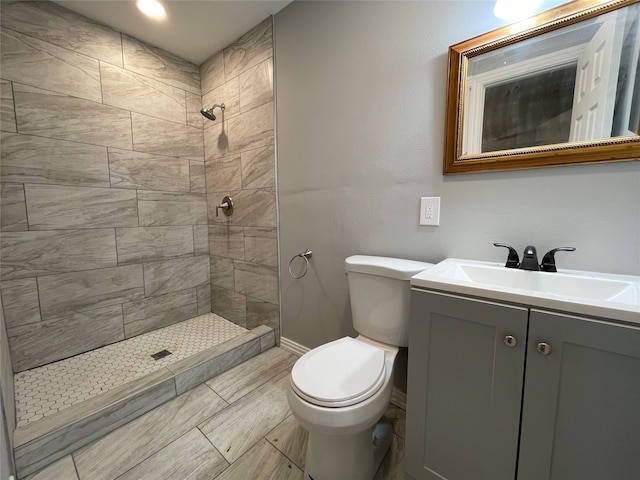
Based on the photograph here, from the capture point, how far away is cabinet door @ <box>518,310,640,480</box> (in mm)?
604

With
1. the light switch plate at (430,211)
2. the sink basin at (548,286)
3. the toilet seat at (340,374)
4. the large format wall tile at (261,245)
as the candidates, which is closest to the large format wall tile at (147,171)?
the large format wall tile at (261,245)

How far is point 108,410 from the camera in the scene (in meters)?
1.27

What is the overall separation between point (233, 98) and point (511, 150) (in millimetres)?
1954

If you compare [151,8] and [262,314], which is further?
[262,314]

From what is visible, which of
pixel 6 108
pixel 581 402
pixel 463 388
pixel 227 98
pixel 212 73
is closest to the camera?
pixel 581 402

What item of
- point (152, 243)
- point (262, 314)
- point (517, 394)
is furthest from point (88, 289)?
point (517, 394)

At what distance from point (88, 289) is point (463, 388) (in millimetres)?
2362

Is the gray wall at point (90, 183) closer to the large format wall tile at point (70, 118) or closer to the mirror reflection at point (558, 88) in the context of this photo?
the large format wall tile at point (70, 118)

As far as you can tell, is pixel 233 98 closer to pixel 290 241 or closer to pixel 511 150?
pixel 290 241

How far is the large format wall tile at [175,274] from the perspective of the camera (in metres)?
2.17

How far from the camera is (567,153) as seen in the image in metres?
0.94

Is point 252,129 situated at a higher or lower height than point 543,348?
higher

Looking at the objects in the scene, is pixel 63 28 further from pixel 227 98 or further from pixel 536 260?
pixel 536 260

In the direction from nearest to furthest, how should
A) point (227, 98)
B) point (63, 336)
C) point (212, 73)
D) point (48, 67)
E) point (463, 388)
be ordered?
point (463, 388), point (48, 67), point (63, 336), point (227, 98), point (212, 73)
